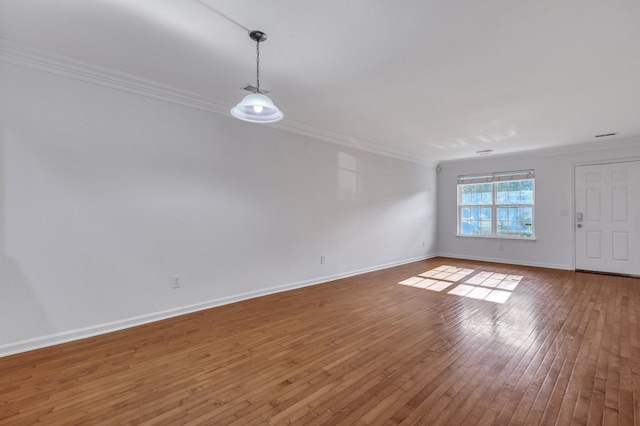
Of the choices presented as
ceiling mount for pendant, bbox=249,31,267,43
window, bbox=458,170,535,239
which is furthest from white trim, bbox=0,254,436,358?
window, bbox=458,170,535,239

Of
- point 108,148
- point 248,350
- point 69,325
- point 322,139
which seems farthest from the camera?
point 322,139

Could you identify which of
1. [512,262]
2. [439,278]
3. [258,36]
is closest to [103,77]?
[258,36]

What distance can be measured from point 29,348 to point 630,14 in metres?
5.35

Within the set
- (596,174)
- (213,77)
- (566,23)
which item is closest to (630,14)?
(566,23)

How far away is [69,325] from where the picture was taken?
8.86ft

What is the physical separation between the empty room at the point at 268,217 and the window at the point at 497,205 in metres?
1.59

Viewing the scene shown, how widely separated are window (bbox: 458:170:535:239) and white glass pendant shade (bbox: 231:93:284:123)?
20.5 feet

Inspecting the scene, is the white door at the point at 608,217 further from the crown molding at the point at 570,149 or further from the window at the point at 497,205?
the window at the point at 497,205

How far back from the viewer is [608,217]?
541 cm

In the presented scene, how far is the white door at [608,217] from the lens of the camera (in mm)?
5203

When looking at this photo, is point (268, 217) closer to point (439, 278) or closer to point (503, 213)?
point (439, 278)

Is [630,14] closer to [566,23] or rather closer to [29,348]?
[566,23]

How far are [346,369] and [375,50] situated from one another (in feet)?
8.56

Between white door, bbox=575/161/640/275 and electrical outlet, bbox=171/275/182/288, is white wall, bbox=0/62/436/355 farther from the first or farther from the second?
white door, bbox=575/161/640/275
